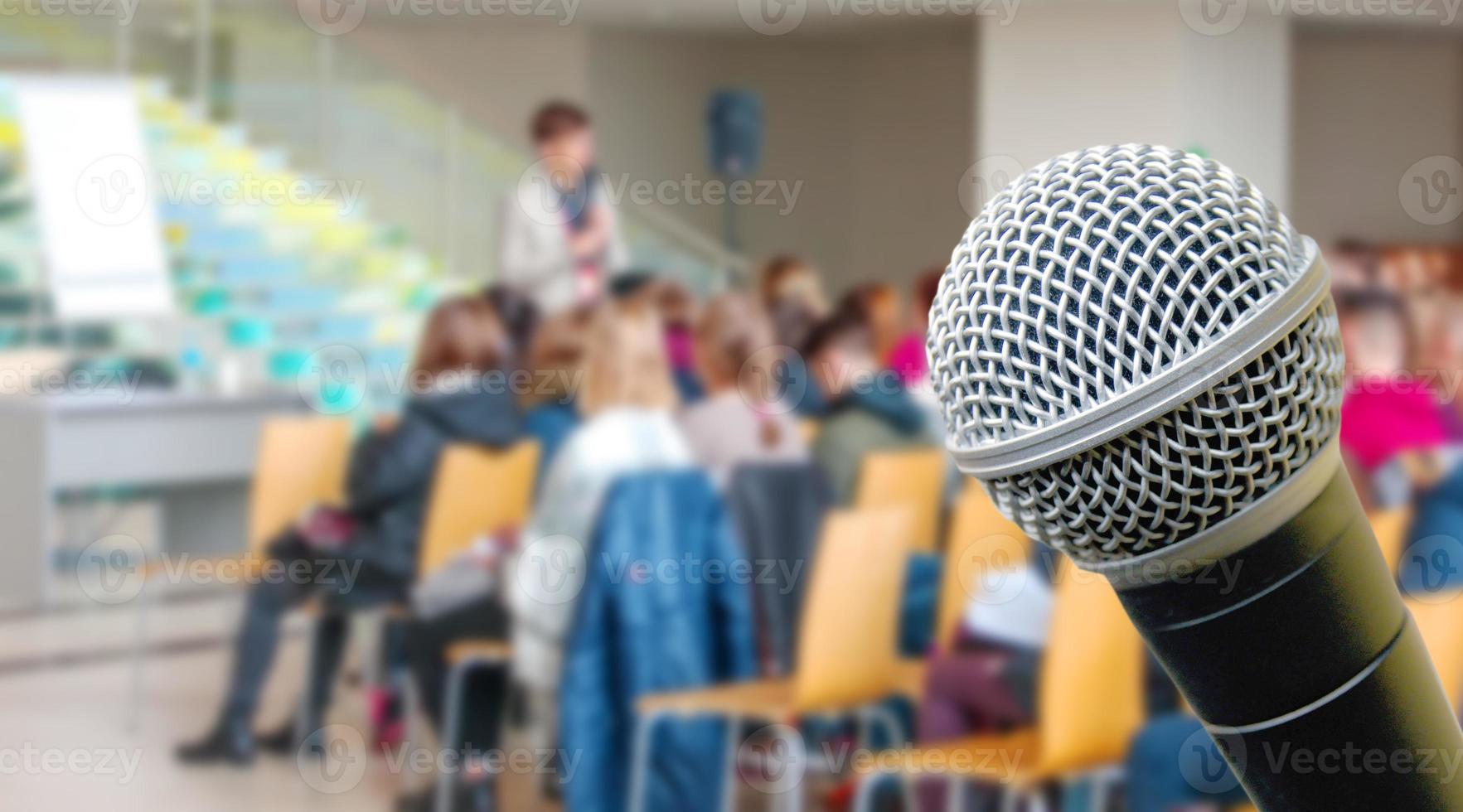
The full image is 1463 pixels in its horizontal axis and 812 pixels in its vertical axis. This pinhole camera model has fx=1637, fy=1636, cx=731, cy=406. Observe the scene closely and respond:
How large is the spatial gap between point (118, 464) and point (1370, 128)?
31.0 ft

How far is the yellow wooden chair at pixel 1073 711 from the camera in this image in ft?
8.36

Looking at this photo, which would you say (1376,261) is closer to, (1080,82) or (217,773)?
(1080,82)

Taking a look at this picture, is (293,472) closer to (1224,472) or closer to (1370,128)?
(1224,472)

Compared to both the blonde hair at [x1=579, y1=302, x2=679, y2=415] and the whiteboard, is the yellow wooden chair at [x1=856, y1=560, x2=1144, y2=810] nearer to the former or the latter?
the blonde hair at [x1=579, y1=302, x2=679, y2=415]

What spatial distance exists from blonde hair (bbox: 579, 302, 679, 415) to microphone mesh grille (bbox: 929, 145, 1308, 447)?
10.5 feet

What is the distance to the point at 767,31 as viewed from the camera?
1261cm

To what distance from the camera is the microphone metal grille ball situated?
383 mm

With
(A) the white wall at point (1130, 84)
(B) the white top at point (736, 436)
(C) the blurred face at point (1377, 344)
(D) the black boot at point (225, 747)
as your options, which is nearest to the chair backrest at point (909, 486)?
(B) the white top at point (736, 436)

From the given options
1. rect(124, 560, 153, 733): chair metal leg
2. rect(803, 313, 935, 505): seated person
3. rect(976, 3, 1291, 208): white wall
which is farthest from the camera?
rect(976, 3, 1291, 208): white wall

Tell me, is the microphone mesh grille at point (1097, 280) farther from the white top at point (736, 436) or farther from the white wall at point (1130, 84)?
the white wall at point (1130, 84)

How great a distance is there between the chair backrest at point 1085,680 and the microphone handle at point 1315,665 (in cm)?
213

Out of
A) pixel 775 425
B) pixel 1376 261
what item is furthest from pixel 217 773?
pixel 1376 261

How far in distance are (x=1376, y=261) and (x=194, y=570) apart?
4366 mm

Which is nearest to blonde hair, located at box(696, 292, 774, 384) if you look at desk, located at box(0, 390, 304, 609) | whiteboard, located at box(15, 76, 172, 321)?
desk, located at box(0, 390, 304, 609)
